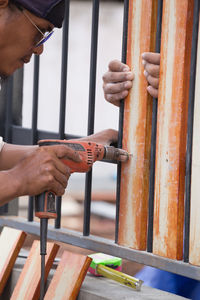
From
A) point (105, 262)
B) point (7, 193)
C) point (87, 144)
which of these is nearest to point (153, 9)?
point (87, 144)

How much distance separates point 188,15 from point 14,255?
1.22m

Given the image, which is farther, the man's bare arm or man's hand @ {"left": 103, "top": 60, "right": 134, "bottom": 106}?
man's hand @ {"left": 103, "top": 60, "right": 134, "bottom": 106}

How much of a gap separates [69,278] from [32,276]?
20 centimetres

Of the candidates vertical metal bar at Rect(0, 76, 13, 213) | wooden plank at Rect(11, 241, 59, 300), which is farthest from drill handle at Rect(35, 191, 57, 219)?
→ vertical metal bar at Rect(0, 76, 13, 213)

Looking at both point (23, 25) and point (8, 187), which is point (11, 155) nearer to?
point (8, 187)

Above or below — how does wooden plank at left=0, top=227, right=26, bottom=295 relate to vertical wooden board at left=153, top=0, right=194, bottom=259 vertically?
below

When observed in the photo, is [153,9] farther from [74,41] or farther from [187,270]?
[74,41]

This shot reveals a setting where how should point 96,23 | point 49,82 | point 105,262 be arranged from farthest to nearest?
1. point 49,82
2. point 105,262
3. point 96,23

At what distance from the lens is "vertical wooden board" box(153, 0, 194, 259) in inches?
63.3

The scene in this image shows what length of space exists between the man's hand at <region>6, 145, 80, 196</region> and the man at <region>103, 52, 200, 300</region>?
1.08 feet

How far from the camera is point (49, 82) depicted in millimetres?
8219

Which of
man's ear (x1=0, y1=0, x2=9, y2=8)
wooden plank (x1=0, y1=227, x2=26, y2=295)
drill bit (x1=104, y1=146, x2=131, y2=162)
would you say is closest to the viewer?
man's ear (x1=0, y1=0, x2=9, y2=8)

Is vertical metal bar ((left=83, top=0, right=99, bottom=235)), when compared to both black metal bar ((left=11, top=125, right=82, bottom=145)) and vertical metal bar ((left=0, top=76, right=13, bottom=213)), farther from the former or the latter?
vertical metal bar ((left=0, top=76, right=13, bottom=213))

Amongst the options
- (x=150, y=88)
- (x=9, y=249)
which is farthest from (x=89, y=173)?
(x=9, y=249)
